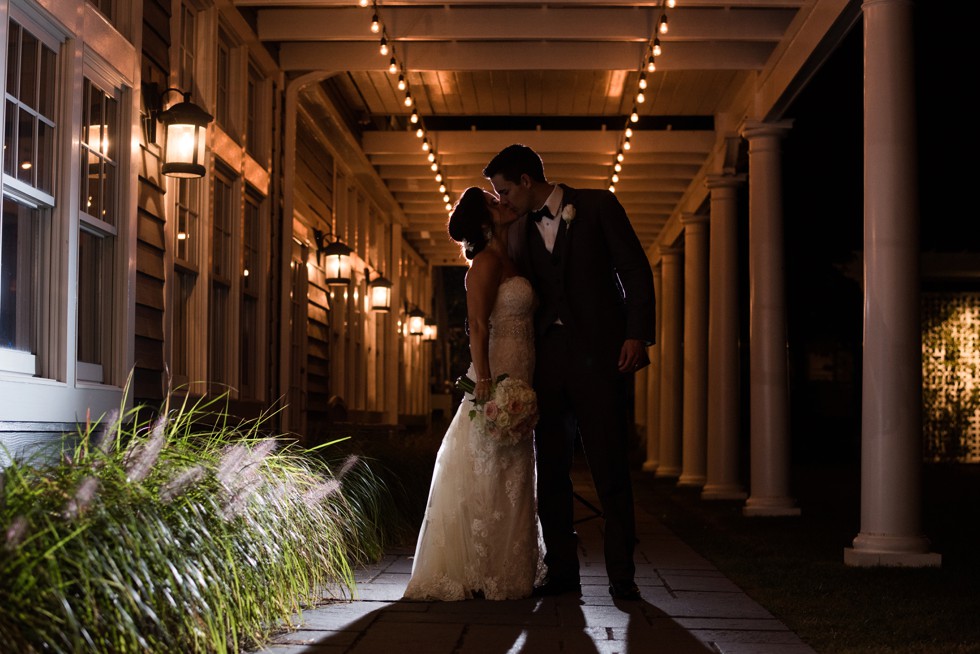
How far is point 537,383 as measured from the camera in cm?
533

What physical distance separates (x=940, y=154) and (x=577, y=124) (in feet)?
15.1

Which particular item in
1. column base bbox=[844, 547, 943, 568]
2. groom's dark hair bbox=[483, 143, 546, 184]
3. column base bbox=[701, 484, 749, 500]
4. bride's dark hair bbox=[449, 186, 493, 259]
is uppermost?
groom's dark hair bbox=[483, 143, 546, 184]

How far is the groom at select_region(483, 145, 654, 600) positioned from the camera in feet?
16.9

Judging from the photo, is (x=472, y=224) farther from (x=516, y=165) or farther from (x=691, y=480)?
(x=691, y=480)

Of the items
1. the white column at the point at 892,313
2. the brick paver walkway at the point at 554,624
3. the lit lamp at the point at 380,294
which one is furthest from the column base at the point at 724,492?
the brick paver walkway at the point at 554,624

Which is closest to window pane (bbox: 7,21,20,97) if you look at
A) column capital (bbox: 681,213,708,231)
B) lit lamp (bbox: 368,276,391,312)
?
lit lamp (bbox: 368,276,391,312)

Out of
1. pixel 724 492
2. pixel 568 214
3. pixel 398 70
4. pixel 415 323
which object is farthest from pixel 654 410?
pixel 568 214

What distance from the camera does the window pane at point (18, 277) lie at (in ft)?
16.9

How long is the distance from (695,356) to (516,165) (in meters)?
9.50

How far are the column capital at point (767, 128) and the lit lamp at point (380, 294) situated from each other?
20.7 ft

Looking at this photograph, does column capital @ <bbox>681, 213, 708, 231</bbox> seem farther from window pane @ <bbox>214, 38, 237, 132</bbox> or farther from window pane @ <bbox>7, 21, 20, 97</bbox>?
window pane @ <bbox>7, 21, 20, 97</bbox>

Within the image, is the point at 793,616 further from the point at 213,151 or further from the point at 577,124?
the point at 577,124

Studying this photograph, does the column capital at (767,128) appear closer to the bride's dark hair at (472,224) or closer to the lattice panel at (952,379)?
the bride's dark hair at (472,224)

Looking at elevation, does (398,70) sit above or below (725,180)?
above
